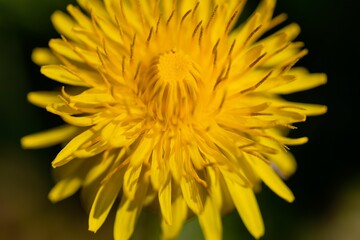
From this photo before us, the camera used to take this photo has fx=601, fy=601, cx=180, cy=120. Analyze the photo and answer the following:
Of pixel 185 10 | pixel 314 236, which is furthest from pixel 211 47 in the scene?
pixel 314 236

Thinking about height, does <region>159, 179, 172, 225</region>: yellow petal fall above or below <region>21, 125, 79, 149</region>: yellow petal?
below

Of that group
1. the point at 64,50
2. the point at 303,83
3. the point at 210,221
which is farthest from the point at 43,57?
the point at 303,83

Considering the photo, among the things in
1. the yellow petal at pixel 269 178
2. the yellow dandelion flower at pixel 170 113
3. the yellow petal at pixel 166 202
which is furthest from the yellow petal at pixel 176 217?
the yellow petal at pixel 269 178

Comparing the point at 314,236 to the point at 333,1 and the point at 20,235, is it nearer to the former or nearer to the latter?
the point at 333,1

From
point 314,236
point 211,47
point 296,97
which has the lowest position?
point 314,236

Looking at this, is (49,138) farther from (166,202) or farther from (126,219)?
(166,202)

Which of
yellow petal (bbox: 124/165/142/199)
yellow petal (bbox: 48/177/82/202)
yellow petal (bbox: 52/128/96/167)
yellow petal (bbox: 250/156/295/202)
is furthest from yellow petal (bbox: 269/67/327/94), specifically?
yellow petal (bbox: 48/177/82/202)

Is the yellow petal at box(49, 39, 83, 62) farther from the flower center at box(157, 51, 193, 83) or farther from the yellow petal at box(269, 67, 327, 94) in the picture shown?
the yellow petal at box(269, 67, 327, 94)
